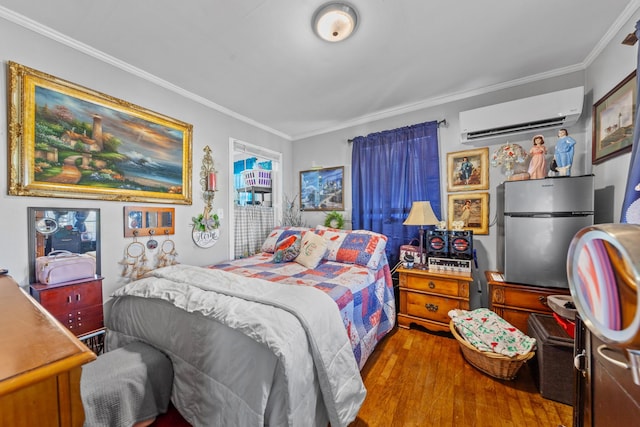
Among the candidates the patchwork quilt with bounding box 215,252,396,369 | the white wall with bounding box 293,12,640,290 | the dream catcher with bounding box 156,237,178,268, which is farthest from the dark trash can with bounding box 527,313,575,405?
the dream catcher with bounding box 156,237,178,268

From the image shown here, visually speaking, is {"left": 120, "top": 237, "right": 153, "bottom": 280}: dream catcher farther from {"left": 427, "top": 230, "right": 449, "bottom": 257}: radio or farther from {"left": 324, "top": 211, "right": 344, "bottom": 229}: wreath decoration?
{"left": 427, "top": 230, "right": 449, "bottom": 257}: radio

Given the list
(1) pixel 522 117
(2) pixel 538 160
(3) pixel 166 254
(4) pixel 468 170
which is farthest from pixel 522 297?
(3) pixel 166 254

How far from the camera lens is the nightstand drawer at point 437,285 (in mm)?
2188

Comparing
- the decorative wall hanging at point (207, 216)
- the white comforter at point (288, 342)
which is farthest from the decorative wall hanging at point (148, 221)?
the white comforter at point (288, 342)

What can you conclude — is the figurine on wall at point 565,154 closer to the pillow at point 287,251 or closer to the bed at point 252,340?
the bed at point 252,340

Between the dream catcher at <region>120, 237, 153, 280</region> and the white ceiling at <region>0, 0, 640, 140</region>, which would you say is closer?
the white ceiling at <region>0, 0, 640, 140</region>

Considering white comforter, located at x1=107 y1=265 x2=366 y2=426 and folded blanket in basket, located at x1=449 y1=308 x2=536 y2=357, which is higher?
white comforter, located at x1=107 y1=265 x2=366 y2=426

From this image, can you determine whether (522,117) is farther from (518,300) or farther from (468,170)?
(518,300)

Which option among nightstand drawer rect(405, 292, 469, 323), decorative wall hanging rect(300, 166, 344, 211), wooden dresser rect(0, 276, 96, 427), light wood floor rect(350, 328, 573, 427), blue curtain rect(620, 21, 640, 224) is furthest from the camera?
decorative wall hanging rect(300, 166, 344, 211)

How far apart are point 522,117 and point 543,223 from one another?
3.30ft

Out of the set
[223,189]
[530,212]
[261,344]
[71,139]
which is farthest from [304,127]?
[261,344]

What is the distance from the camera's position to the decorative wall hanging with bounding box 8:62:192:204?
1602 mm

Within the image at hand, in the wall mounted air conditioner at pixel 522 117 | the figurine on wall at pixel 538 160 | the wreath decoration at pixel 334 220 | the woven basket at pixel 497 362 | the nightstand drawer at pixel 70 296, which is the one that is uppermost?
the wall mounted air conditioner at pixel 522 117

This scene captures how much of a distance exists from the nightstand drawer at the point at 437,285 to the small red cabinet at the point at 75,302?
2635 millimetres
